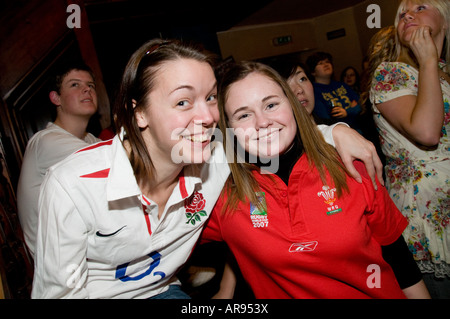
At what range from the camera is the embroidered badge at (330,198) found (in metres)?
1.14

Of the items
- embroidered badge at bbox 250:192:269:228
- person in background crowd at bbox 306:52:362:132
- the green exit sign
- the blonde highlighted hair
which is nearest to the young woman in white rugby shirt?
embroidered badge at bbox 250:192:269:228

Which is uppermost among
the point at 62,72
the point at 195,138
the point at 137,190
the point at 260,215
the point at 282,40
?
the point at 282,40

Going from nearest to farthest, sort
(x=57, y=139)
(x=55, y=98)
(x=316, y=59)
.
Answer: (x=57, y=139) → (x=55, y=98) → (x=316, y=59)

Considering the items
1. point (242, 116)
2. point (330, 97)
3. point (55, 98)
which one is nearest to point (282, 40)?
point (330, 97)

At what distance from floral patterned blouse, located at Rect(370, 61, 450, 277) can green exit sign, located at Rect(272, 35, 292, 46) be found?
694 cm

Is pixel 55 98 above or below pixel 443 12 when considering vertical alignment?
above

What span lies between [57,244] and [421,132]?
1604 mm

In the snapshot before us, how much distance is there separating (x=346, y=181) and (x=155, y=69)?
94 centimetres

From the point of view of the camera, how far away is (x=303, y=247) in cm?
111

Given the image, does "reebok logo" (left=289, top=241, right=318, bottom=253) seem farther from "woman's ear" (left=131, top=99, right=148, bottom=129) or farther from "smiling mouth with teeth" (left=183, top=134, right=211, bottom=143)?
"woman's ear" (left=131, top=99, right=148, bottom=129)

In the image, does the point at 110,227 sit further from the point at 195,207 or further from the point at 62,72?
the point at 62,72

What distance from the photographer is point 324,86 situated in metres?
2.93

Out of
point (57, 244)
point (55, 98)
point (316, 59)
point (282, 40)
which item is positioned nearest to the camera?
point (57, 244)

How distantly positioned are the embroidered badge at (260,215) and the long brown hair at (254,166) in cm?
2
